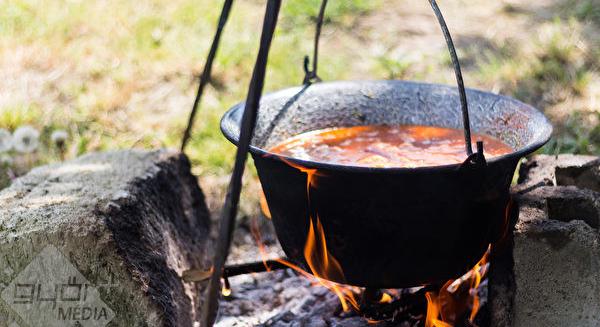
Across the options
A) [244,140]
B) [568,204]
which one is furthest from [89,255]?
[568,204]

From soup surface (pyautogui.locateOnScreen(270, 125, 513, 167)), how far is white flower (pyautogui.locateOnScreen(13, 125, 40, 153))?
177 cm

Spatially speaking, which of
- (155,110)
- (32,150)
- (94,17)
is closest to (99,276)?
(32,150)

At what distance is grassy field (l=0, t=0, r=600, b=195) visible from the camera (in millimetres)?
4055

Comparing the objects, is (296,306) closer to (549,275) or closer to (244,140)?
(549,275)

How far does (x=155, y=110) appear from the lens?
435 centimetres

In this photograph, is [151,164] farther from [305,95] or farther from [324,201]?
[324,201]

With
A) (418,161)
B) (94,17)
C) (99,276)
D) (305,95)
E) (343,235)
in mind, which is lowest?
(99,276)

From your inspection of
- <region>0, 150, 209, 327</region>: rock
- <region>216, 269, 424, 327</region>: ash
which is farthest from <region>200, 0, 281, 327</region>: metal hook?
<region>216, 269, 424, 327</region>: ash

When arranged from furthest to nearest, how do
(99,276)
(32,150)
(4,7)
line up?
(4,7) → (32,150) → (99,276)

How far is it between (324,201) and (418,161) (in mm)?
392

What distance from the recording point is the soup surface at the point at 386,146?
2.12 metres

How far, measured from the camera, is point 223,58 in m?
4.78

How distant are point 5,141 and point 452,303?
2545 millimetres

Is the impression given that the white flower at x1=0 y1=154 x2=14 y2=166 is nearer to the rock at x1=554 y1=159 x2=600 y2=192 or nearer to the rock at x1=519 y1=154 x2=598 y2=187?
the rock at x1=519 y1=154 x2=598 y2=187
